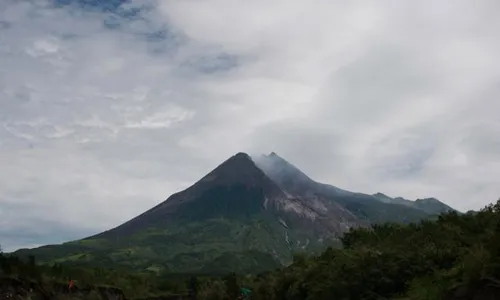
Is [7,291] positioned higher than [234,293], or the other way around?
[7,291]

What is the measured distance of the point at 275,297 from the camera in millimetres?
22266

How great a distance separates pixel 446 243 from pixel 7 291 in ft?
56.1

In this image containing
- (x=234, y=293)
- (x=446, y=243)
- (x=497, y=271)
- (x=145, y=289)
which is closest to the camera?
(x=497, y=271)

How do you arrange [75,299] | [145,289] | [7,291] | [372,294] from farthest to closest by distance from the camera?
[145,289] → [75,299] → [7,291] → [372,294]

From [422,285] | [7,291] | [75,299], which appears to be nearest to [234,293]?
[75,299]

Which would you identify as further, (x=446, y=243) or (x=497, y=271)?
(x=446, y=243)

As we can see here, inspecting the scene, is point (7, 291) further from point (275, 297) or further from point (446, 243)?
point (446, 243)

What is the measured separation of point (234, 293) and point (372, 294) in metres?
17.5

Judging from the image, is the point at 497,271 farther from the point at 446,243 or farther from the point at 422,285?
the point at 446,243

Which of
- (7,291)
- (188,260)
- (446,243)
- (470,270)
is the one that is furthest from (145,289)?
(188,260)

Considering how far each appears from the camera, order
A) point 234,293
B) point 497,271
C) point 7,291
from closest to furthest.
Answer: point 497,271
point 7,291
point 234,293

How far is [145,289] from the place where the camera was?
4653 centimetres

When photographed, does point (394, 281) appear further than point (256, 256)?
No

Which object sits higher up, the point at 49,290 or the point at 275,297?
the point at 49,290
